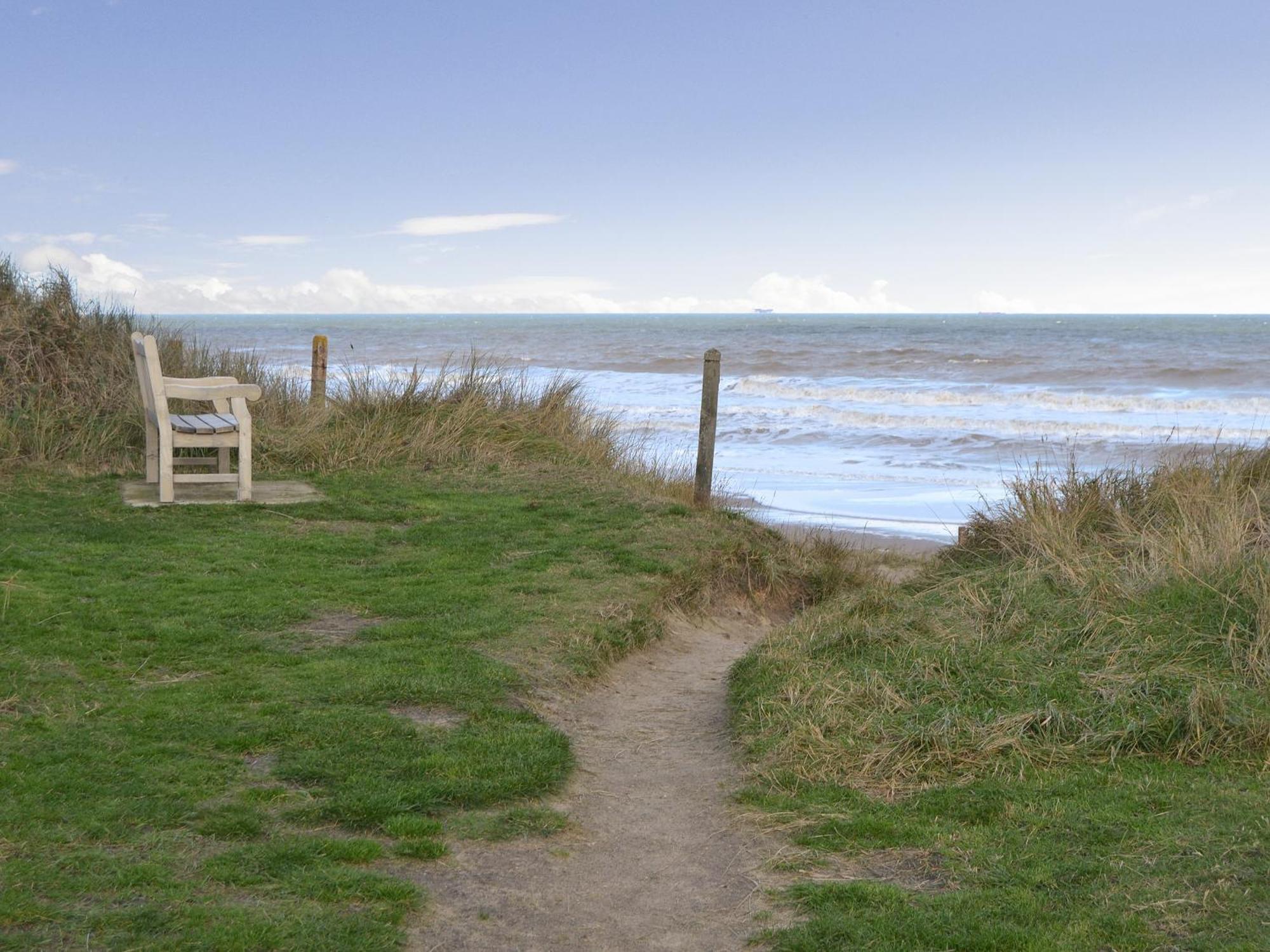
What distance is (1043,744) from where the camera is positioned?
461cm

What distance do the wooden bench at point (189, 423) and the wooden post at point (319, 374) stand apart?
8.61ft

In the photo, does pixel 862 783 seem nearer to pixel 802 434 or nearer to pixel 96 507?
pixel 96 507

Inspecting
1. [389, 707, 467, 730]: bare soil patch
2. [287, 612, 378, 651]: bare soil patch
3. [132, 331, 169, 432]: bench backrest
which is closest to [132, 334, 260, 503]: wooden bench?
[132, 331, 169, 432]: bench backrest

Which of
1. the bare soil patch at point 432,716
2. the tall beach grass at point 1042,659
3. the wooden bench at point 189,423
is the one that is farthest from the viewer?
the wooden bench at point 189,423

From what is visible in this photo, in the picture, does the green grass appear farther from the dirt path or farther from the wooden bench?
the wooden bench

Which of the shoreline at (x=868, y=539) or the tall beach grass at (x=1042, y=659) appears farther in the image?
the shoreline at (x=868, y=539)

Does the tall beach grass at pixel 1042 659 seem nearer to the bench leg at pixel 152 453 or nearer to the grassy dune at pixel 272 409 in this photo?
the grassy dune at pixel 272 409

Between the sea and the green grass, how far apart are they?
13.1 ft

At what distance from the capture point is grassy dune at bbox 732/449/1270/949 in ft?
10.9

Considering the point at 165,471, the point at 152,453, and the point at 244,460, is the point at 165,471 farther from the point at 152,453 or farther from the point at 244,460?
the point at 152,453

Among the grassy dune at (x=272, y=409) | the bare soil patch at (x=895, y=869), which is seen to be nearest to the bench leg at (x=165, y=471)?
the grassy dune at (x=272, y=409)

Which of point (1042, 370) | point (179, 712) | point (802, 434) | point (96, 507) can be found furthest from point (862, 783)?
point (1042, 370)

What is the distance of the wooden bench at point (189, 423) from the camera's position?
8609 mm

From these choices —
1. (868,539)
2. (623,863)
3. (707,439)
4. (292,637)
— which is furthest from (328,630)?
(868,539)
